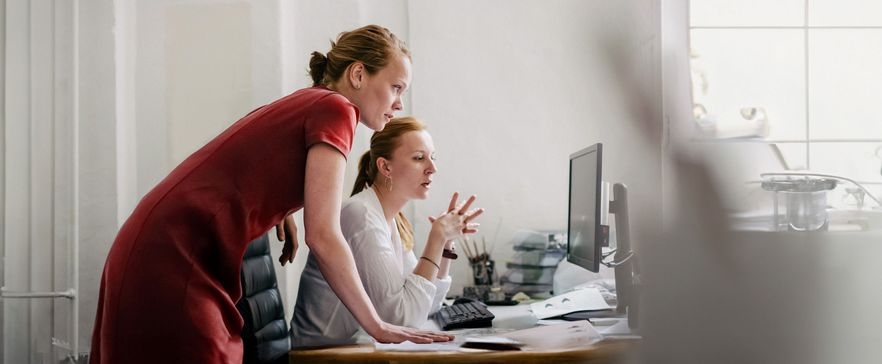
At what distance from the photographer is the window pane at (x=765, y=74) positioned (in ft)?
5.52

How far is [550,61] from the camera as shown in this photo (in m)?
3.43

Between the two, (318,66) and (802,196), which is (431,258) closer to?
(318,66)

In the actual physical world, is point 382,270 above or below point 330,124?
below

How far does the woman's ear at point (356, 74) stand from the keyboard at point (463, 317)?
0.69 meters

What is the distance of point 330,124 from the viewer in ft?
4.27

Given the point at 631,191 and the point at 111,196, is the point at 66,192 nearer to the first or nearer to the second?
the point at 111,196

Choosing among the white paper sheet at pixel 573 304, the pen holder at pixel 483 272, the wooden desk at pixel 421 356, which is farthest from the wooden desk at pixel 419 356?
the pen holder at pixel 483 272

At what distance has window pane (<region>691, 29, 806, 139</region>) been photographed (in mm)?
1682

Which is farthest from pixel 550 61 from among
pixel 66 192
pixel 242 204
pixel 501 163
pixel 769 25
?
pixel 242 204

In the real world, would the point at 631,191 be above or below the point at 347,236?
above

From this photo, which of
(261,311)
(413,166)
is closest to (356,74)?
(261,311)

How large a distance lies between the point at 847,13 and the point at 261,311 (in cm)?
130

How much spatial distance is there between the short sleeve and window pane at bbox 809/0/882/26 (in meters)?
0.82

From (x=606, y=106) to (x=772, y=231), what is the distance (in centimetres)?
11
